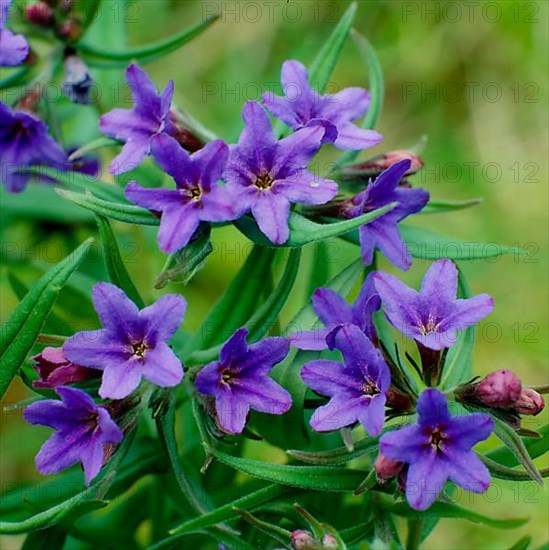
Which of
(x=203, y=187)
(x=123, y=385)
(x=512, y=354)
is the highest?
(x=203, y=187)

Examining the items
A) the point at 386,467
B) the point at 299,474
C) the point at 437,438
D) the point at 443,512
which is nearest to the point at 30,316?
the point at 299,474

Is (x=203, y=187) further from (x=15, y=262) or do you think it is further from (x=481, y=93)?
(x=481, y=93)

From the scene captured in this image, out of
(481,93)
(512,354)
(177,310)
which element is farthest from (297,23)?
(177,310)

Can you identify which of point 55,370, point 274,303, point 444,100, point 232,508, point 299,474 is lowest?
point 444,100

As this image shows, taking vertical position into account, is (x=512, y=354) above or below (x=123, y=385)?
below

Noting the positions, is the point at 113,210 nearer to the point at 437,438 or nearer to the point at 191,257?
the point at 191,257

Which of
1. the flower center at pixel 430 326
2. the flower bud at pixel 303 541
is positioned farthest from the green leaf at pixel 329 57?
the flower bud at pixel 303 541
